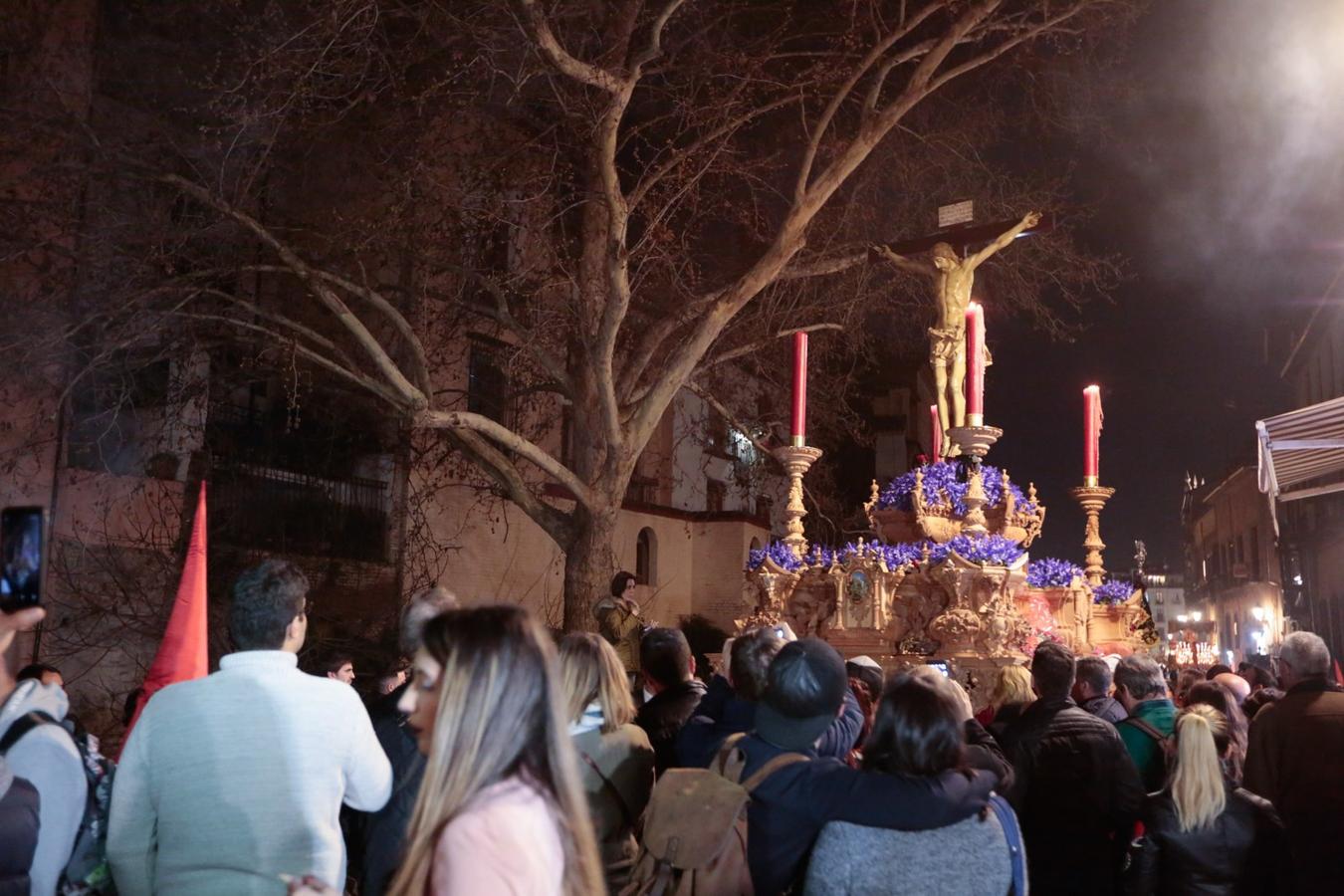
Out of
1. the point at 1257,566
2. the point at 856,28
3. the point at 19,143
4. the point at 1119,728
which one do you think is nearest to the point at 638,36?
the point at 856,28

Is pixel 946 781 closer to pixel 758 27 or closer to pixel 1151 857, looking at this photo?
pixel 1151 857

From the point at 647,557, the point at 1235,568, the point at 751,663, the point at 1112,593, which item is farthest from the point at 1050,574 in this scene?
the point at 1235,568

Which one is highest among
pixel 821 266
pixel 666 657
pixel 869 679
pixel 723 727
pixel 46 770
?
pixel 821 266

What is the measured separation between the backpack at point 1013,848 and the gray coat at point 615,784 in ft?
4.30

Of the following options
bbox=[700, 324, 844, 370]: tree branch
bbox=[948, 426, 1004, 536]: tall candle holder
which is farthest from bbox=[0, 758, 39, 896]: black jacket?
bbox=[700, 324, 844, 370]: tree branch

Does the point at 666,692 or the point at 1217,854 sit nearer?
the point at 1217,854

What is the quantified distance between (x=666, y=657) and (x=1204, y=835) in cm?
223

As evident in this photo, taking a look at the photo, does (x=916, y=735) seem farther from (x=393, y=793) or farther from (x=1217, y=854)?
(x=393, y=793)

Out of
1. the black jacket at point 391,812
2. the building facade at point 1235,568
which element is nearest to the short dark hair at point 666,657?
the black jacket at point 391,812

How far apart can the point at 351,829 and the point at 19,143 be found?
1194cm

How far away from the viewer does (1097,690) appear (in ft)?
19.6

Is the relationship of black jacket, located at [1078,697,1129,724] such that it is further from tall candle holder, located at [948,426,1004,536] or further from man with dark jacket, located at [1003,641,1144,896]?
tall candle holder, located at [948,426,1004,536]

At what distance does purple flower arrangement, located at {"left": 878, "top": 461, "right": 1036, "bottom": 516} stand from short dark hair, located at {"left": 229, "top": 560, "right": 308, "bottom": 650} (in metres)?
8.51

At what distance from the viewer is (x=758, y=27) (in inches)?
640
